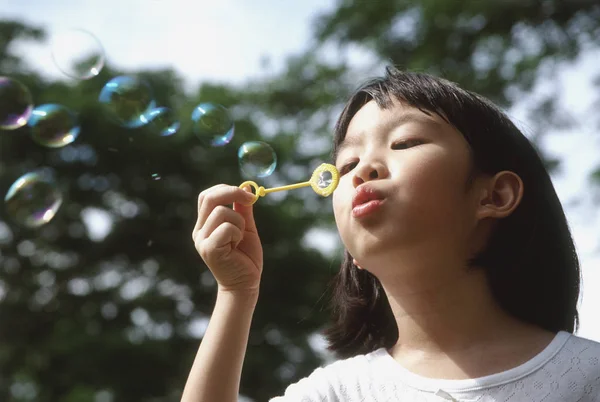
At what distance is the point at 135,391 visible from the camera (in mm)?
8188

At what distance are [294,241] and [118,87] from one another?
6.33 m

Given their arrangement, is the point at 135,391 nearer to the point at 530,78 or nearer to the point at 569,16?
the point at 530,78

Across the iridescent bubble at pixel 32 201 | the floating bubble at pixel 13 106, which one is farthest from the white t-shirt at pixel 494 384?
the floating bubble at pixel 13 106

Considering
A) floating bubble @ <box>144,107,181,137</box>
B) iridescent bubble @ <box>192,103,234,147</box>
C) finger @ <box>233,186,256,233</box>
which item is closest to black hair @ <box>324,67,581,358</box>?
finger @ <box>233,186,256,233</box>

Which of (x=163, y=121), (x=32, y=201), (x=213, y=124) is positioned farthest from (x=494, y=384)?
(x=32, y=201)

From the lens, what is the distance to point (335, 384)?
1446 mm

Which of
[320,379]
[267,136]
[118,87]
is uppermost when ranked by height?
[267,136]

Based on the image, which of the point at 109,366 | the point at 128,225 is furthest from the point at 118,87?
the point at 128,225

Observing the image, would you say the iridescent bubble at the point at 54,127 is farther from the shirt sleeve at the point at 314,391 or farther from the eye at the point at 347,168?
the shirt sleeve at the point at 314,391

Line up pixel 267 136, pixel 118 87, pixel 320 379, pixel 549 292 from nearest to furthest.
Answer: pixel 320 379
pixel 549 292
pixel 118 87
pixel 267 136

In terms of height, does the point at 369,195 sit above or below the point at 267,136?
below

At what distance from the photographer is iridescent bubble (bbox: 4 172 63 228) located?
2.47 meters

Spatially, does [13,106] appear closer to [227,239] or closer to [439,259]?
[227,239]

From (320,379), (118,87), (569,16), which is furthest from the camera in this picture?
(569,16)
